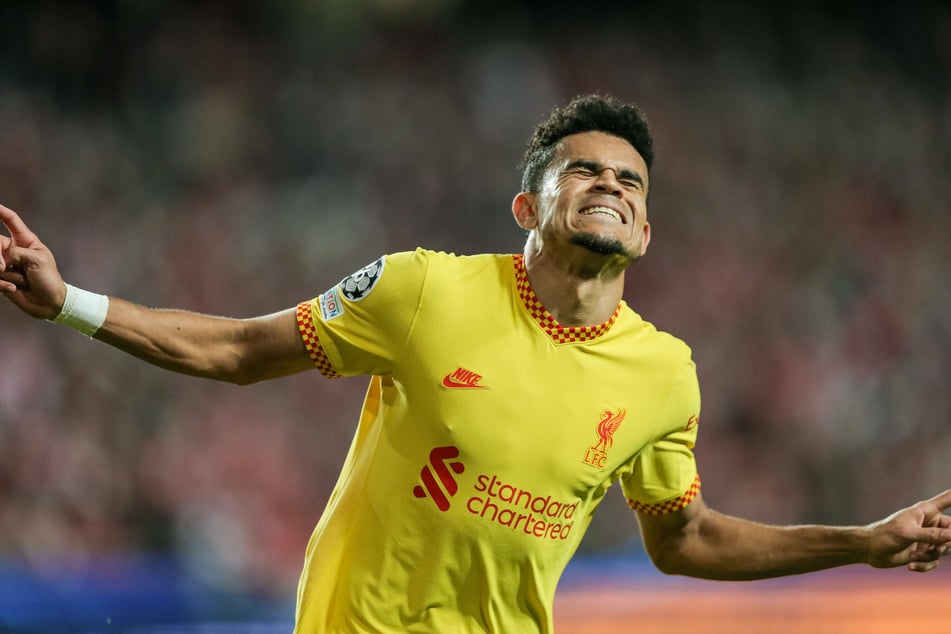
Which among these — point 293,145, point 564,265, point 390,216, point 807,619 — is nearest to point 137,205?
point 293,145

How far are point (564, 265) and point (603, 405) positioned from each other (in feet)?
1.33

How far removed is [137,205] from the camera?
8.60 metres

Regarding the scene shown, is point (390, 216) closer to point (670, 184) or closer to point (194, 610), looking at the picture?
point (670, 184)

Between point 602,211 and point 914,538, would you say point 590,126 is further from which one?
point 914,538

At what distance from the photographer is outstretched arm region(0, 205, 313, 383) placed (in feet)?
8.48

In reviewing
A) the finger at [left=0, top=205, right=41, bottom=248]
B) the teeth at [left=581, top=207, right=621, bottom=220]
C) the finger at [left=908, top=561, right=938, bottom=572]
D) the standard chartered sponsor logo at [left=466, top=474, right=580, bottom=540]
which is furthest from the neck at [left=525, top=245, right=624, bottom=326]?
the finger at [left=0, top=205, right=41, bottom=248]

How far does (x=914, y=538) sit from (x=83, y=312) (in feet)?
7.74

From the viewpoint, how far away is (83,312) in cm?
265

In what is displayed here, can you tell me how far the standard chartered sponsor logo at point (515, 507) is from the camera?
9.39ft

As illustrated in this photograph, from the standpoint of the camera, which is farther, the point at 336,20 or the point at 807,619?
the point at 336,20

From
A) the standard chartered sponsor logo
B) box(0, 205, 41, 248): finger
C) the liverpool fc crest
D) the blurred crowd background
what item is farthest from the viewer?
the blurred crowd background

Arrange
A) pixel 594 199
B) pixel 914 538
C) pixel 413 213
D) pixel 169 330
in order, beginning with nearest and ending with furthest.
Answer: pixel 169 330 → pixel 594 199 → pixel 914 538 → pixel 413 213

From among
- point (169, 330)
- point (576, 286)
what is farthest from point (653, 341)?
point (169, 330)

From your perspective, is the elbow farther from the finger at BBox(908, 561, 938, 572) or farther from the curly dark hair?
the curly dark hair
